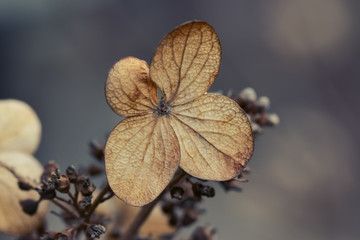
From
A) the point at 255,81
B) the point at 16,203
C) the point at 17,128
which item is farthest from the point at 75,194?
the point at 255,81

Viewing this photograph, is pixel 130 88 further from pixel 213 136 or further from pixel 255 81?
pixel 255 81

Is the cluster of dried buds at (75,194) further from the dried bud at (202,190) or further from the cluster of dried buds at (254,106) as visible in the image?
the cluster of dried buds at (254,106)

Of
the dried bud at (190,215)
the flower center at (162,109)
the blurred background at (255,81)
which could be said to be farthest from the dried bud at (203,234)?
the blurred background at (255,81)

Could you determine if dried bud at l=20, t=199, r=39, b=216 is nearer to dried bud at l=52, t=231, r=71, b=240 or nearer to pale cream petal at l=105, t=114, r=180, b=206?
dried bud at l=52, t=231, r=71, b=240

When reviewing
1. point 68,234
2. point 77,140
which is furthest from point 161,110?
point 77,140

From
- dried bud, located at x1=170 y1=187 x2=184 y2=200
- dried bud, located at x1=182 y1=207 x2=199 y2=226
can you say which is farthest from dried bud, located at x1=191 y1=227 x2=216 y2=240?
dried bud, located at x1=170 y1=187 x2=184 y2=200

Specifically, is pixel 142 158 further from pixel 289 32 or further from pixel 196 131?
pixel 289 32
